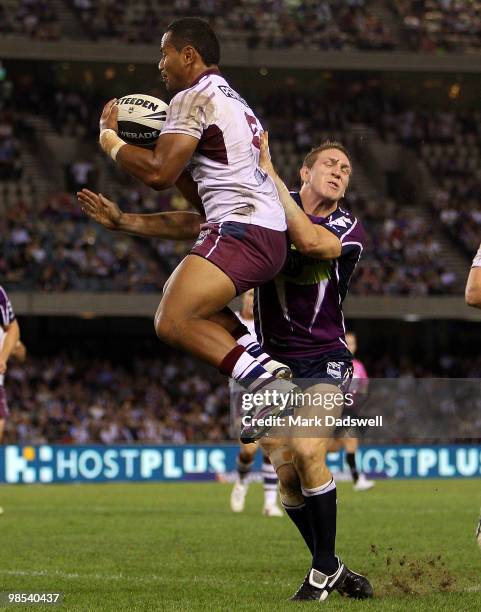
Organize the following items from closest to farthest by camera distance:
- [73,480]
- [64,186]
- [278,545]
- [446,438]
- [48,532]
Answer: [278,545] < [48,532] < [73,480] < [446,438] < [64,186]

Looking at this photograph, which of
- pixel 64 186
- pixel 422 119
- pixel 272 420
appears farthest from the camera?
pixel 422 119

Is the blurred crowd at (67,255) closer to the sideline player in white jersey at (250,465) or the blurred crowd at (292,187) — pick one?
the blurred crowd at (292,187)

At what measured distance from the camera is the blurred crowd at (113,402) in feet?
95.7

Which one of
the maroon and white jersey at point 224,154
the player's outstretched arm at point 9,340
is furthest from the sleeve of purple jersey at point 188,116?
the player's outstretched arm at point 9,340

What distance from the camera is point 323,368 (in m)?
7.45

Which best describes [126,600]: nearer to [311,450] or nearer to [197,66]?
[311,450]

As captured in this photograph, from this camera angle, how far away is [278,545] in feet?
35.2

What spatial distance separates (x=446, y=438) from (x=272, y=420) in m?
23.6

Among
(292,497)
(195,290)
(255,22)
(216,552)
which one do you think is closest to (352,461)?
(216,552)

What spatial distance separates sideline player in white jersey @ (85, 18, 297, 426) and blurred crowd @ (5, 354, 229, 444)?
22.2 m

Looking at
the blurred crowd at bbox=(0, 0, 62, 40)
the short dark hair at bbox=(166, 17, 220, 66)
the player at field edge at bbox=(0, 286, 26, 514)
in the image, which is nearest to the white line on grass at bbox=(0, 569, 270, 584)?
the short dark hair at bbox=(166, 17, 220, 66)

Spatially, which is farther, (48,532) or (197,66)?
(48,532)

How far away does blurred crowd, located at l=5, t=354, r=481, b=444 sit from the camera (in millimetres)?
28828

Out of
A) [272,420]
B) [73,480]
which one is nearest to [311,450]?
[272,420]
